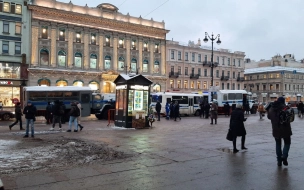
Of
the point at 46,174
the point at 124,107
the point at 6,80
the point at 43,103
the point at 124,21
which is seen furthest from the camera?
the point at 124,21

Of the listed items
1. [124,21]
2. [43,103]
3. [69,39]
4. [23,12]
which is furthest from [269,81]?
[43,103]

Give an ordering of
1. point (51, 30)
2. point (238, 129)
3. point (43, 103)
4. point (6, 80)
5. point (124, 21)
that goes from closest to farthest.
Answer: point (238, 129) → point (43, 103) → point (6, 80) → point (51, 30) → point (124, 21)

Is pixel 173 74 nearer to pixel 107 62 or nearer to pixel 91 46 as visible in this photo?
pixel 107 62

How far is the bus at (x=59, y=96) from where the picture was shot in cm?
2718

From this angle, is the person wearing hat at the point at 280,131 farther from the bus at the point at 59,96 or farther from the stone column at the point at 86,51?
the stone column at the point at 86,51

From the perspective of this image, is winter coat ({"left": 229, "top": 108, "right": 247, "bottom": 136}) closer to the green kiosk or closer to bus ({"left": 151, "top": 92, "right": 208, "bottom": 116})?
the green kiosk

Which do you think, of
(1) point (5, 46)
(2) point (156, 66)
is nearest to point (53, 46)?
(1) point (5, 46)

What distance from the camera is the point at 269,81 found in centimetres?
9188

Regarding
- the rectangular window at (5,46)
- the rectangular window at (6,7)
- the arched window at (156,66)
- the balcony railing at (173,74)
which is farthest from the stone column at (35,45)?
the balcony railing at (173,74)

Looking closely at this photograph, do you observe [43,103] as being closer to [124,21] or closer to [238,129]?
[238,129]

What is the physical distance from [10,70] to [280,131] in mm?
42647

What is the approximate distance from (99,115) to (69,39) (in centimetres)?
2419

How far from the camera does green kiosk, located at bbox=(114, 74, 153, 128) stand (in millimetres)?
18062

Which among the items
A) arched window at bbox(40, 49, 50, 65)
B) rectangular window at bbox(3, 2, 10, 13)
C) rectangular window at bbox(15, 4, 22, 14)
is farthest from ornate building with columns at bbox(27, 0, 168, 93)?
rectangular window at bbox(3, 2, 10, 13)
